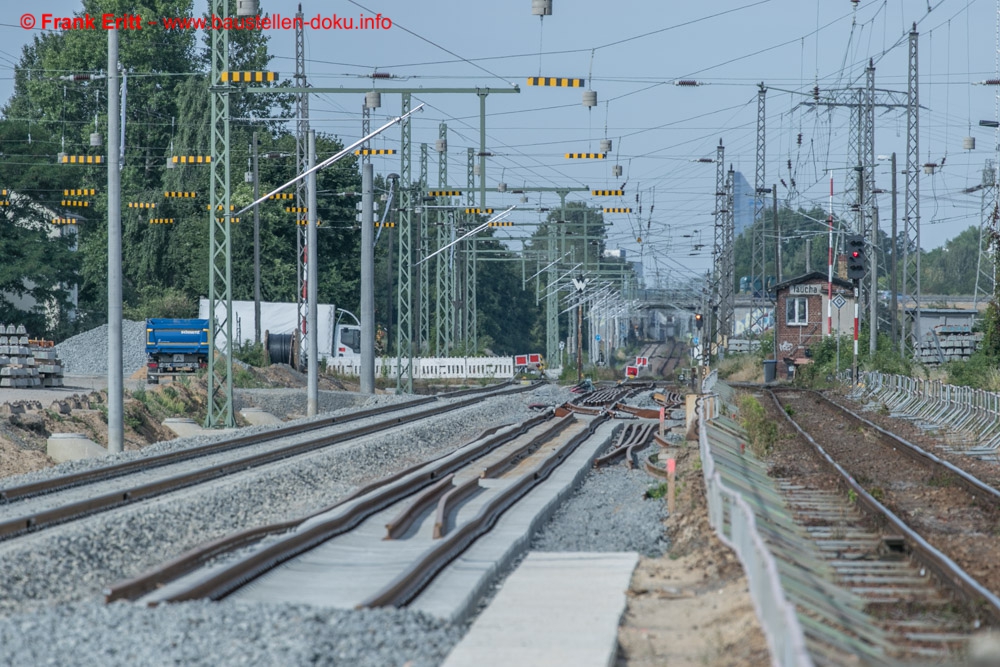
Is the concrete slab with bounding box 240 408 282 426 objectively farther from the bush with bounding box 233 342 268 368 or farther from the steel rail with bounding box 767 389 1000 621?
the steel rail with bounding box 767 389 1000 621

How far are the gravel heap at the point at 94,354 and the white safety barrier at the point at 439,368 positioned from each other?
29.1 feet

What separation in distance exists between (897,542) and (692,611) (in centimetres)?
334

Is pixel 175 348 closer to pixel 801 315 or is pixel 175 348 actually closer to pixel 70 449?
pixel 70 449

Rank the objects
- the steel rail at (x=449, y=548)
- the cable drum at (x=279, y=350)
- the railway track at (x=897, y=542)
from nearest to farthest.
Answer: the railway track at (x=897, y=542)
the steel rail at (x=449, y=548)
the cable drum at (x=279, y=350)

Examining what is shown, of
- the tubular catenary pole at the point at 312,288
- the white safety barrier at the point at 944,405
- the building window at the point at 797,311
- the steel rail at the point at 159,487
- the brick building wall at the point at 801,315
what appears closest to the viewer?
the steel rail at the point at 159,487

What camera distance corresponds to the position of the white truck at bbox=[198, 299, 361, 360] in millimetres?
67688

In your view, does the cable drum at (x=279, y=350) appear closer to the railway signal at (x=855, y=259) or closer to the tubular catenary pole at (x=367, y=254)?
the tubular catenary pole at (x=367, y=254)

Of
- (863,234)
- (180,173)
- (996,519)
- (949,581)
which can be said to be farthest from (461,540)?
(180,173)

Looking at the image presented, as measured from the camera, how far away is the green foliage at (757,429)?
23.3 m

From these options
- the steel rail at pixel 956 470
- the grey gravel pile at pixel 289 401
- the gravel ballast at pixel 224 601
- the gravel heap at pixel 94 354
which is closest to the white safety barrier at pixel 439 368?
the gravel heap at pixel 94 354

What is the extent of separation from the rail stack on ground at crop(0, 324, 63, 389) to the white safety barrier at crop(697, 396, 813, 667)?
104ft

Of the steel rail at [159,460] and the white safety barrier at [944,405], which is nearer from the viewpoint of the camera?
the steel rail at [159,460]

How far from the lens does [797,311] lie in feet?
221

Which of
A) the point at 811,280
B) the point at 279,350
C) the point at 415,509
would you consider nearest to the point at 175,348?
the point at 279,350
